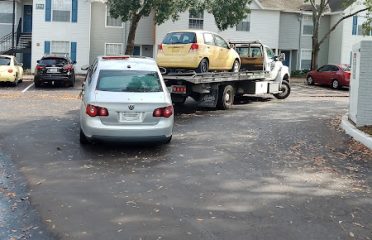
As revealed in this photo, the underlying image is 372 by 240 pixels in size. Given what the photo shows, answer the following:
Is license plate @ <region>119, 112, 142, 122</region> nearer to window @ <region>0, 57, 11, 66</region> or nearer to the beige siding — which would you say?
window @ <region>0, 57, 11, 66</region>

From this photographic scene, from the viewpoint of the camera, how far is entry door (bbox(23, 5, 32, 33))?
38656mm

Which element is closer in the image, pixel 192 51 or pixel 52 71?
pixel 192 51

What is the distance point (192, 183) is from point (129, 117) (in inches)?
90.1

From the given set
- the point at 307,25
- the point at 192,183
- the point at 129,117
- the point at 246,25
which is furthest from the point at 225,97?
the point at 307,25

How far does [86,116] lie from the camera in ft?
31.6

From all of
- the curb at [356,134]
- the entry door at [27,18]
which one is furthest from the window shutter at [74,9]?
the curb at [356,134]

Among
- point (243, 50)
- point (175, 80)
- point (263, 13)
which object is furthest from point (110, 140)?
point (263, 13)

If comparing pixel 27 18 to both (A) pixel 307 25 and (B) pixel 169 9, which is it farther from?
(A) pixel 307 25

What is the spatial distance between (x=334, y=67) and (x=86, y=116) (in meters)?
23.8

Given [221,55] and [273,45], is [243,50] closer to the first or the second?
[221,55]

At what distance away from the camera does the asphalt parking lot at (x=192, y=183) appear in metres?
5.97

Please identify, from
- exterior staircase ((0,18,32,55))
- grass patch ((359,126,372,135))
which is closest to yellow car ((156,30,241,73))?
grass patch ((359,126,372,135))

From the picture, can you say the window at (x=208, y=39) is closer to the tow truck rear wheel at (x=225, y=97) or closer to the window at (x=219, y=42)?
the window at (x=219, y=42)

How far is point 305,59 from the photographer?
4203 cm
